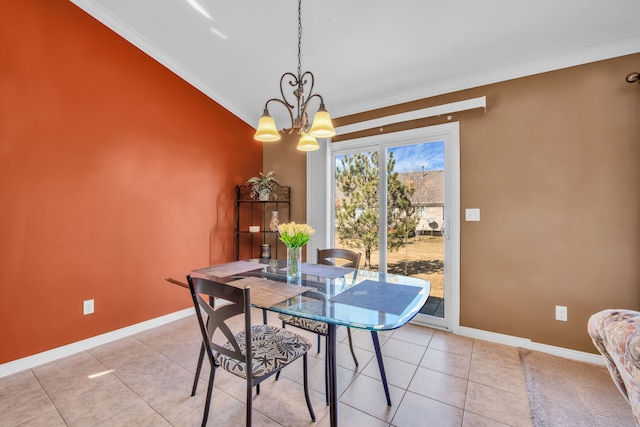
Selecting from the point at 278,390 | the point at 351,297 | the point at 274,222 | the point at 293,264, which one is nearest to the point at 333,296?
the point at 351,297

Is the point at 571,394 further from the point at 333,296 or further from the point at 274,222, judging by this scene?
the point at 274,222

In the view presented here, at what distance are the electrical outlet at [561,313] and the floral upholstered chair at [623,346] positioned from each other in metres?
1.38

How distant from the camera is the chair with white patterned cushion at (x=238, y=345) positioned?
50.6 inches

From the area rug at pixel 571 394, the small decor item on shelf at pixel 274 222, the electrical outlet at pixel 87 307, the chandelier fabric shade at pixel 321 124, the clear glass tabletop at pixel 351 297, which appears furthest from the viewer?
the small decor item on shelf at pixel 274 222

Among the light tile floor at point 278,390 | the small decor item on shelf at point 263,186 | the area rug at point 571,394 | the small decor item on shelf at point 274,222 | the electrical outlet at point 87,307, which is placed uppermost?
the small decor item on shelf at point 263,186

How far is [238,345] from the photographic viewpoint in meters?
1.40

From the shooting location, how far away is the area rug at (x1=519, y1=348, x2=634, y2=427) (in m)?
1.57

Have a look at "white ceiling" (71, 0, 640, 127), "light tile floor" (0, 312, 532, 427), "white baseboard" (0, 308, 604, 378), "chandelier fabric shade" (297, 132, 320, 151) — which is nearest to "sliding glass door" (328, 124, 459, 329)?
"white baseboard" (0, 308, 604, 378)

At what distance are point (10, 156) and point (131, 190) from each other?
0.82 meters

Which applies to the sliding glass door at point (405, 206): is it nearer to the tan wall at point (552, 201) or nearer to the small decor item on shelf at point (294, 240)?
the tan wall at point (552, 201)

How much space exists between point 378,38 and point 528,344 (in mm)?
2884

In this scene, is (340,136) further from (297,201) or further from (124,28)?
(124,28)

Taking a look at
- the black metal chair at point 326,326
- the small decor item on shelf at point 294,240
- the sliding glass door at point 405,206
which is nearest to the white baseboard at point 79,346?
the black metal chair at point 326,326

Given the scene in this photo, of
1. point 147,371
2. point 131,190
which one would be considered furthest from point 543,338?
point 131,190
